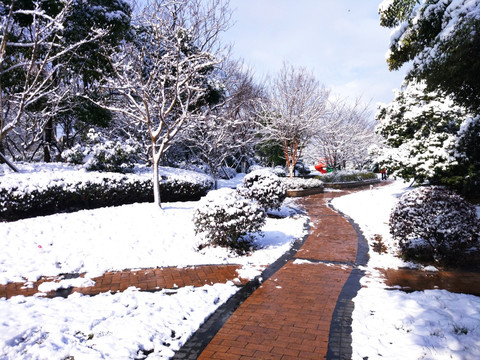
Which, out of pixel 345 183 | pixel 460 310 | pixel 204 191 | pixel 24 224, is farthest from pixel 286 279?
pixel 345 183

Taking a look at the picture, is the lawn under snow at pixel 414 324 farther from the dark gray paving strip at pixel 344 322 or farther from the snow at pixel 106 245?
the snow at pixel 106 245

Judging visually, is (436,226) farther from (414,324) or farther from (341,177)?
(341,177)

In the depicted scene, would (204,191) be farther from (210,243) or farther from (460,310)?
(460,310)

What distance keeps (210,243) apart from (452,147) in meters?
8.44

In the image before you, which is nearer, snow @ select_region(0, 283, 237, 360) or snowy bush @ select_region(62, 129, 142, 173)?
snow @ select_region(0, 283, 237, 360)

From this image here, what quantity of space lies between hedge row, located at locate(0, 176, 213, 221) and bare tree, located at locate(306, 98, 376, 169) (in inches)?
615

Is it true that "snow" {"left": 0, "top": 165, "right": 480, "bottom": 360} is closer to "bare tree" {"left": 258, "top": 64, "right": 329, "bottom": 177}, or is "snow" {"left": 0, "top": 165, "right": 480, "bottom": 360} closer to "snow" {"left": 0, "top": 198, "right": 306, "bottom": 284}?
"snow" {"left": 0, "top": 198, "right": 306, "bottom": 284}

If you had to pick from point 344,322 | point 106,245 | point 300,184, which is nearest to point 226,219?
point 106,245

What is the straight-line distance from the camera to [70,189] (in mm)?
8719

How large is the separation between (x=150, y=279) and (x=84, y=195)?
5.03 metres

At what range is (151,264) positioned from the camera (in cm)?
595

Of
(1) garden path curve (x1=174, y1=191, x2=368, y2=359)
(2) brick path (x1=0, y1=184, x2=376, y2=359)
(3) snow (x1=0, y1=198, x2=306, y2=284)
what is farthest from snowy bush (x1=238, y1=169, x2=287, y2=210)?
(1) garden path curve (x1=174, y1=191, x2=368, y2=359)

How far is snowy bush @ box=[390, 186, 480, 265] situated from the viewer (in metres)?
5.49

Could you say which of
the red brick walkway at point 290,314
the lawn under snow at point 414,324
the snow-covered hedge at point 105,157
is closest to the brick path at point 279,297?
the red brick walkway at point 290,314
